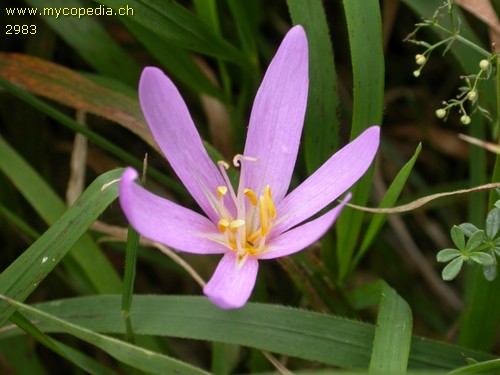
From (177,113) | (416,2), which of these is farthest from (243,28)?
(177,113)

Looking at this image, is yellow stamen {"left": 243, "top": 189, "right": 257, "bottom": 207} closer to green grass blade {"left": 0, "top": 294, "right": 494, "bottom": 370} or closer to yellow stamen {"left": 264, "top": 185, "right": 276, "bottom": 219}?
yellow stamen {"left": 264, "top": 185, "right": 276, "bottom": 219}

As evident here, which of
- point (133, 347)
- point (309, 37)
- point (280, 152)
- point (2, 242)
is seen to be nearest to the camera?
point (133, 347)

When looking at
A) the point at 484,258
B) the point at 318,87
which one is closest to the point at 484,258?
the point at 484,258

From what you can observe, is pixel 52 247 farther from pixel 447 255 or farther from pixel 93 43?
pixel 93 43

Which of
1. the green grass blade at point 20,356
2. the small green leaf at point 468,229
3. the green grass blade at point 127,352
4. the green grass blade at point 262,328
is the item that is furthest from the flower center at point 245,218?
the green grass blade at point 20,356

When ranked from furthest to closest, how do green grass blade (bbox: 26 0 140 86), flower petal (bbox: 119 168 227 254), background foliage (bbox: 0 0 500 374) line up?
green grass blade (bbox: 26 0 140 86) < background foliage (bbox: 0 0 500 374) < flower petal (bbox: 119 168 227 254)

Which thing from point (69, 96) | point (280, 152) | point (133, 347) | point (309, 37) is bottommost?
point (133, 347)

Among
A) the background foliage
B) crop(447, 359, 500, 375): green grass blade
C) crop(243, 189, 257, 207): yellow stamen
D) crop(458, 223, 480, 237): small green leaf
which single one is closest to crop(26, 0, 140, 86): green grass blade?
the background foliage

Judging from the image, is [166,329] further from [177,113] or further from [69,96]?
[69,96]
